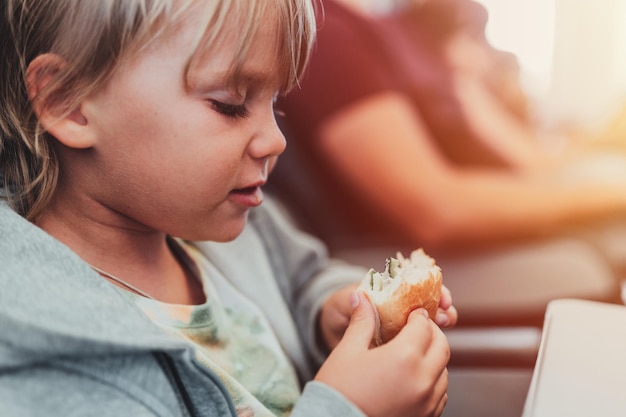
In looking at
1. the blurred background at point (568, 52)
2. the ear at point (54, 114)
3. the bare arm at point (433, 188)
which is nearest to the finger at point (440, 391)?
the ear at point (54, 114)

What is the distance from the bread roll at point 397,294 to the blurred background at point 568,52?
2.70ft

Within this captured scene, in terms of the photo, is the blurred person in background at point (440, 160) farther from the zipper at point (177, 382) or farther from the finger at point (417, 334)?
the zipper at point (177, 382)

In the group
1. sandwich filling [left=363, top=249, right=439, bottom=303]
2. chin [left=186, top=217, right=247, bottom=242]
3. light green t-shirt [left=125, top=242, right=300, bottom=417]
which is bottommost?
light green t-shirt [left=125, top=242, right=300, bottom=417]

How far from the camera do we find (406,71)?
148 centimetres

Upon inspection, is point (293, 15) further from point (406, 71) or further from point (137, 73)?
point (406, 71)

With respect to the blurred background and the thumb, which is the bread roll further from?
the blurred background

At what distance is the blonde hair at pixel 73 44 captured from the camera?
69cm

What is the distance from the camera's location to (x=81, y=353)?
61 cm

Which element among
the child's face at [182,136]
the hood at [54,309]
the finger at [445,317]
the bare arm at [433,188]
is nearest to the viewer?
the hood at [54,309]

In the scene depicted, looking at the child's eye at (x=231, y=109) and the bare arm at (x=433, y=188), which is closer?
the child's eye at (x=231, y=109)

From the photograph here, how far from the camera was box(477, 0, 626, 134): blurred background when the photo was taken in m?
1.43

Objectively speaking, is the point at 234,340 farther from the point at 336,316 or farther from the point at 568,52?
the point at 568,52

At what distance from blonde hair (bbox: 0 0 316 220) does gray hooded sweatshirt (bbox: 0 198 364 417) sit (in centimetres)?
7

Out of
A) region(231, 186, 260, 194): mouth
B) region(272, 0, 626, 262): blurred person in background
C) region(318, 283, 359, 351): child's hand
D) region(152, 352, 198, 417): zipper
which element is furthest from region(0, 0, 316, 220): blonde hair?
region(272, 0, 626, 262): blurred person in background
